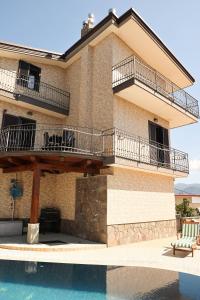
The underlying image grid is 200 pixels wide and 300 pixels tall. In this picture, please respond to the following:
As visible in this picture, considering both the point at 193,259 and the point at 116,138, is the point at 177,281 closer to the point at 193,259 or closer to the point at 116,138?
the point at 193,259

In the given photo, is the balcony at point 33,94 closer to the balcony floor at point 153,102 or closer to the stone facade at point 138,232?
the balcony floor at point 153,102

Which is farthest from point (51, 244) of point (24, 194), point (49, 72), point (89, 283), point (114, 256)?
point (49, 72)

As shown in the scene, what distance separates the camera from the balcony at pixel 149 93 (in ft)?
41.7

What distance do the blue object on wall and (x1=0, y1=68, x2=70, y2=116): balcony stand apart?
4.45 m

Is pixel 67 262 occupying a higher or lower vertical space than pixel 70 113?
lower

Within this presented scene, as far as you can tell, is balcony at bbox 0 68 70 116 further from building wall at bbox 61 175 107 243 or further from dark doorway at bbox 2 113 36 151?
building wall at bbox 61 175 107 243

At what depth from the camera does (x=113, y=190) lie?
11805 mm

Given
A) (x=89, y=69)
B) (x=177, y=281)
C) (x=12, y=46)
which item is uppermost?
(x=12, y=46)

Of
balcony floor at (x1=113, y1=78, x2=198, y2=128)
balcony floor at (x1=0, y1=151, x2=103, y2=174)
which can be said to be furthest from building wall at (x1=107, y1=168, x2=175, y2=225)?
balcony floor at (x1=113, y1=78, x2=198, y2=128)

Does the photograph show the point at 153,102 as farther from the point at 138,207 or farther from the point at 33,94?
the point at 33,94

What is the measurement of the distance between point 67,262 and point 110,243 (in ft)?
11.0

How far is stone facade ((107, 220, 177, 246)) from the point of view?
1138 cm

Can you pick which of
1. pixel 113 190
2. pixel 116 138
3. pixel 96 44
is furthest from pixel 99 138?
pixel 96 44

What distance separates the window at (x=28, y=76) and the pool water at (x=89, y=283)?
412 inches
